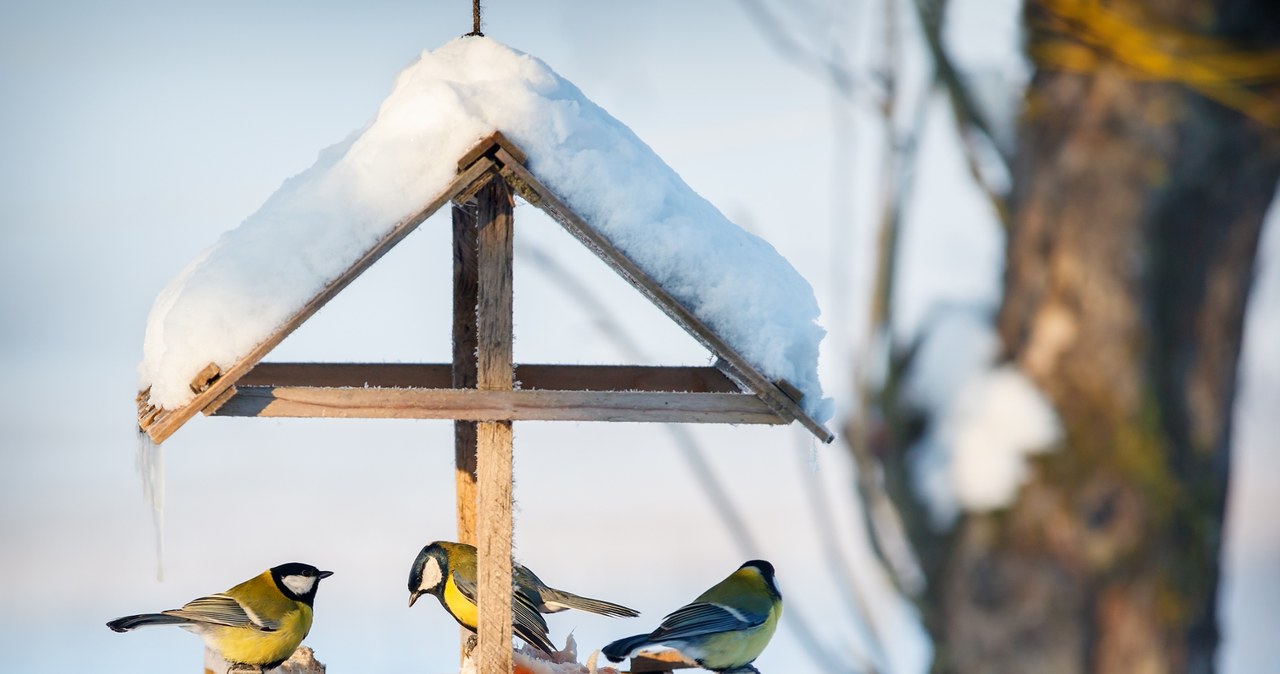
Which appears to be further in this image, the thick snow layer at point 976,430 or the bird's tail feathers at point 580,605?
the bird's tail feathers at point 580,605

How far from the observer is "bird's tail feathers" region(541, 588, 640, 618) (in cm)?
392

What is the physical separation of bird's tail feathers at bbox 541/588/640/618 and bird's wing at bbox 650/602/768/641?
232mm

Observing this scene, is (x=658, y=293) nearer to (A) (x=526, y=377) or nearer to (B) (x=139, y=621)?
(A) (x=526, y=377)

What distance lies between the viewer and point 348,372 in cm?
438

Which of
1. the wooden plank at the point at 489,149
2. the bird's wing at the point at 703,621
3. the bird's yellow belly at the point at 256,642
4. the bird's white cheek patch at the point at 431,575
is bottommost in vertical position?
the bird's wing at the point at 703,621

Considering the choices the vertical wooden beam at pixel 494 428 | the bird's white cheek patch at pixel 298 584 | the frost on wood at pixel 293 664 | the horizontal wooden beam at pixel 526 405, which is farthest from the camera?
the bird's white cheek patch at pixel 298 584

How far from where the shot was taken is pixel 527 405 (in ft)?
10.9

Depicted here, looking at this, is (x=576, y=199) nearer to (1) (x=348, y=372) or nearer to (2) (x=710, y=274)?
(2) (x=710, y=274)

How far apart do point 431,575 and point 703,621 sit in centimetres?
86

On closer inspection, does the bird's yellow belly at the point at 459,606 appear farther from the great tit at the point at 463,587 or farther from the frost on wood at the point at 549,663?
the frost on wood at the point at 549,663

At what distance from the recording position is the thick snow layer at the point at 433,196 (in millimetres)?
3154

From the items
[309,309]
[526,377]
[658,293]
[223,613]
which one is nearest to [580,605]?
[526,377]

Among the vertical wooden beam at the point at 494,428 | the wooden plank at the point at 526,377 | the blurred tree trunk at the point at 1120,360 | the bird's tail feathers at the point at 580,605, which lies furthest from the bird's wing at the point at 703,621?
the blurred tree trunk at the point at 1120,360

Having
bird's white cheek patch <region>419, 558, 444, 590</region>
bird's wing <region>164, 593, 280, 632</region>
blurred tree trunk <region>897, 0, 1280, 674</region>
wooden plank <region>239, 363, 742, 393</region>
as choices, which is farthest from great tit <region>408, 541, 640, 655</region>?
blurred tree trunk <region>897, 0, 1280, 674</region>
